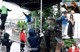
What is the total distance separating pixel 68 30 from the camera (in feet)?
47.2

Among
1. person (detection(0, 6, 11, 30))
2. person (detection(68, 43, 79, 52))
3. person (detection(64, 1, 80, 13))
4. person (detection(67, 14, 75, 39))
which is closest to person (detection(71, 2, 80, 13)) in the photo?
person (detection(64, 1, 80, 13))

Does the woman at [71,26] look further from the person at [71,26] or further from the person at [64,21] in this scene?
the person at [64,21]

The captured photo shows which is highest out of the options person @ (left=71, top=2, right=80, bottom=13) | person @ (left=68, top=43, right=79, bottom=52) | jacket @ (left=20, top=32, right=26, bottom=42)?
person @ (left=71, top=2, right=80, bottom=13)

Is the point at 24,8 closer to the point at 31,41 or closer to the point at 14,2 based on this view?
the point at 14,2

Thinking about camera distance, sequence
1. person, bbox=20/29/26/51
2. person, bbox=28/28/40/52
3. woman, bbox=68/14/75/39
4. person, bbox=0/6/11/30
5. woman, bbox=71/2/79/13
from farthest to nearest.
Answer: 1. person, bbox=0/6/11/30
2. person, bbox=20/29/26/51
3. woman, bbox=71/2/79/13
4. woman, bbox=68/14/75/39
5. person, bbox=28/28/40/52

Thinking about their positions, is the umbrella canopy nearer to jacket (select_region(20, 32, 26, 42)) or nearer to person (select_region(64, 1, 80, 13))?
person (select_region(64, 1, 80, 13))

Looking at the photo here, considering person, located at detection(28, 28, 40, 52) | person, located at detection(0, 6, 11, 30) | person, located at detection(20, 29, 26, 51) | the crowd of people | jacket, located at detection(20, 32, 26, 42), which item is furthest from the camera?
person, located at detection(0, 6, 11, 30)

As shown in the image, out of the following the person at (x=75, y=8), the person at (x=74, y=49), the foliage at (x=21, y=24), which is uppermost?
the person at (x=75, y=8)

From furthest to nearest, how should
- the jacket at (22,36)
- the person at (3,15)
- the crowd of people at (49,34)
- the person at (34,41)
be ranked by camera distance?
1. the person at (3,15)
2. the jacket at (22,36)
3. the crowd of people at (49,34)
4. the person at (34,41)

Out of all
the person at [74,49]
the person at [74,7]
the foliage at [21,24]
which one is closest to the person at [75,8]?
the person at [74,7]

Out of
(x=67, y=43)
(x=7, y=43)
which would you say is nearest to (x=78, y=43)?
(x=67, y=43)

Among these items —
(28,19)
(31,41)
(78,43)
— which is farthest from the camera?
(28,19)

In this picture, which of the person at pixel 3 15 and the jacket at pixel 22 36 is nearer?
the jacket at pixel 22 36

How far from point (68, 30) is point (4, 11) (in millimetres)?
2577
